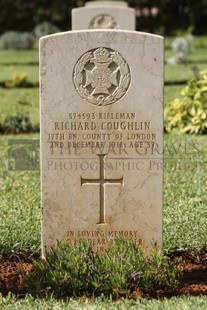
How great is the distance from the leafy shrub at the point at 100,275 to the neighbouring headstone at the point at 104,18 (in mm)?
9162

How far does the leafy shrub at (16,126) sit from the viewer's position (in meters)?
10.5

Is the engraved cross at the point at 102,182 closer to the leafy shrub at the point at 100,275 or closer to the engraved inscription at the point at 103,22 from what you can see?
the leafy shrub at the point at 100,275

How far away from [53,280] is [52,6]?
25592 mm

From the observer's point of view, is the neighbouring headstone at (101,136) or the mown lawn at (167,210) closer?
the mown lawn at (167,210)

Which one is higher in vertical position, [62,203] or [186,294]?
[62,203]

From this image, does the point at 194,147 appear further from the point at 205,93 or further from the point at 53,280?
the point at 53,280

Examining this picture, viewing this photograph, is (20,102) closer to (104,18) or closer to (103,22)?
(103,22)

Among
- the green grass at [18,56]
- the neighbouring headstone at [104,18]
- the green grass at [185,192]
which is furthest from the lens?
the green grass at [18,56]

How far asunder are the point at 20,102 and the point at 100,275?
7892 mm

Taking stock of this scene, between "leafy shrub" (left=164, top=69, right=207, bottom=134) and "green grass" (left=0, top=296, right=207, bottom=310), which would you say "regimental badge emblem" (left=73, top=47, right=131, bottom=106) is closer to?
"green grass" (left=0, top=296, right=207, bottom=310)

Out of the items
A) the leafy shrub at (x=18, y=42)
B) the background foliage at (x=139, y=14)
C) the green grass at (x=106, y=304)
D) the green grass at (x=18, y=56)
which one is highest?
the background foliage at (x=139, y=14)

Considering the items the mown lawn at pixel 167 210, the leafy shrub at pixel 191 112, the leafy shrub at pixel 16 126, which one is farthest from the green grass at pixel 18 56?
the mown lawn at pixel 167 210

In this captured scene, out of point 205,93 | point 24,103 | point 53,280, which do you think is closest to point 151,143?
point 53,280

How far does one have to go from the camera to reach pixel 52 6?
29.5 meters
